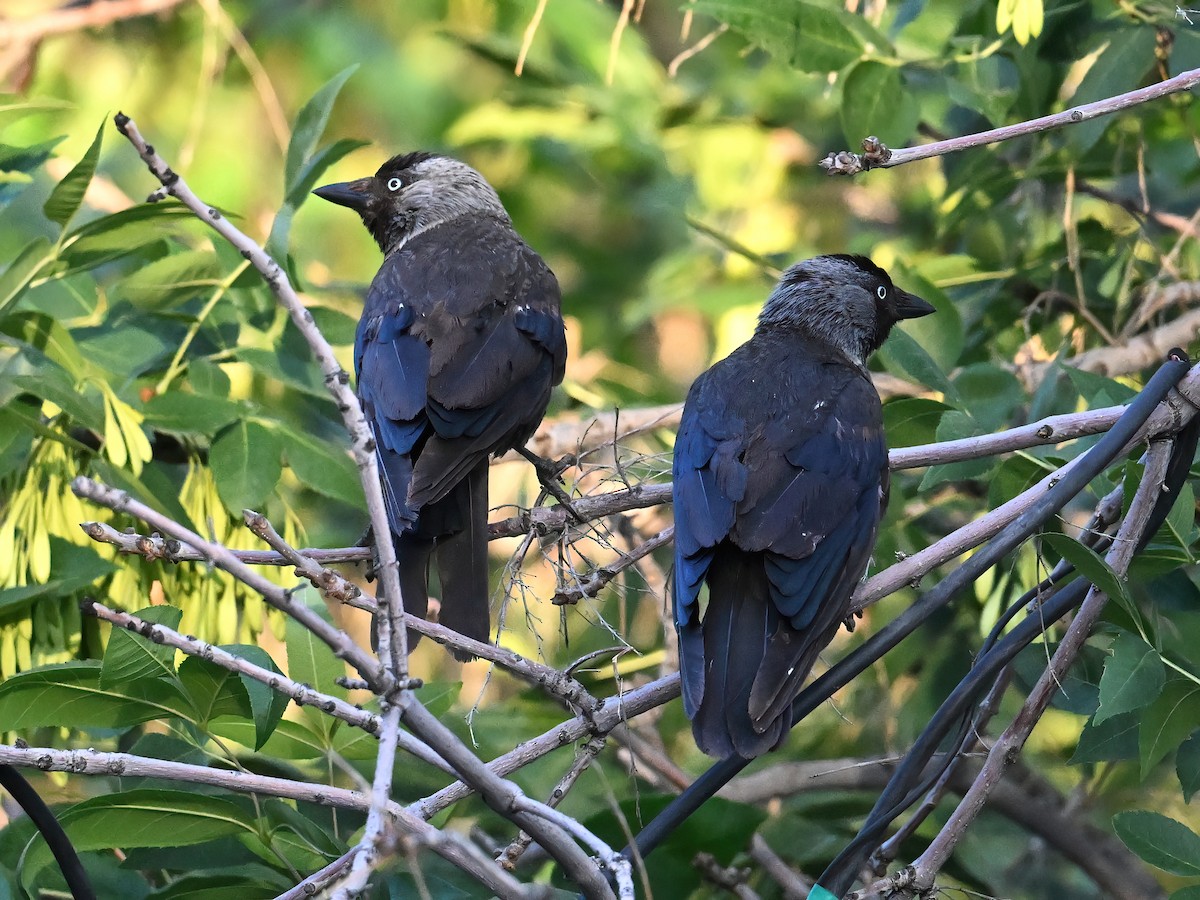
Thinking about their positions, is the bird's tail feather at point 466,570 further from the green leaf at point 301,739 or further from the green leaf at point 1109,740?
the green leaf at point 1109,740

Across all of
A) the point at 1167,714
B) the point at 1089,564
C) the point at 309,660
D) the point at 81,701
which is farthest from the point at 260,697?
the point at 1167,714

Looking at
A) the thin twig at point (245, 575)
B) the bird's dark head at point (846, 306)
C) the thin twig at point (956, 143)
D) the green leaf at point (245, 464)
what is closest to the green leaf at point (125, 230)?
the green leaf at point (245, 464)

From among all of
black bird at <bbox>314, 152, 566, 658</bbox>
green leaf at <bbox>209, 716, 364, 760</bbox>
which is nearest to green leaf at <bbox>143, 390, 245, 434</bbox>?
black bird at <bbox>314, 152, 566, 658</bbox>

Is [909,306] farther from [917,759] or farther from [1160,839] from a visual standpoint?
[917,759]

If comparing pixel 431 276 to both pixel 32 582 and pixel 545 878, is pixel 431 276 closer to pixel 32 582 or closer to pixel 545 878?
pixel 32 582

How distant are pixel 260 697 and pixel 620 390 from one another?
8.15 feet

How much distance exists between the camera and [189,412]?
381 centimetres

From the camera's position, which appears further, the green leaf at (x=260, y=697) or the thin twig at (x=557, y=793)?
the green leaf at (x=260, y=697)

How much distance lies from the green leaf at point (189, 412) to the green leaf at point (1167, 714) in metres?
2.34

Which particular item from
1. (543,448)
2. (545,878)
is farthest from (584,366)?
(545,878)

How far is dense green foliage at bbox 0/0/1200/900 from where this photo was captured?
306 centimetres

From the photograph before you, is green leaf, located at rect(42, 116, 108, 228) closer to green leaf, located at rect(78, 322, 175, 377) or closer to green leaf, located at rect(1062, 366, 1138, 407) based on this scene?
green leaf, located at rect(78, 322, 175, 377)

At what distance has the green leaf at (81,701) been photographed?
2.95m

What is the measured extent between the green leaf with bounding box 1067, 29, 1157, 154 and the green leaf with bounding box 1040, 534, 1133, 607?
1.88m
